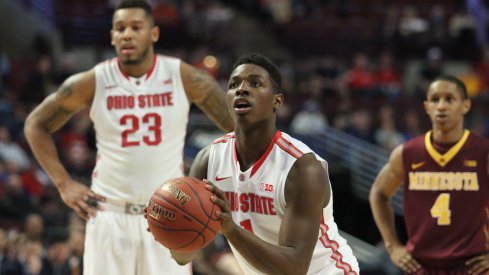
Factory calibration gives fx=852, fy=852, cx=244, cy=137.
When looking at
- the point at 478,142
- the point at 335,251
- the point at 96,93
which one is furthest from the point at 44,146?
the point at 478,142

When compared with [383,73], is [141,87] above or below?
above

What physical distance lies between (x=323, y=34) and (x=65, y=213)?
10869 mm

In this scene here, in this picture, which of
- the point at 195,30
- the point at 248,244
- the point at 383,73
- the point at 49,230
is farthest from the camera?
the point at 195,30

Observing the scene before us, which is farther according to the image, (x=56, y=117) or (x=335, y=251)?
(x=56, y=117)

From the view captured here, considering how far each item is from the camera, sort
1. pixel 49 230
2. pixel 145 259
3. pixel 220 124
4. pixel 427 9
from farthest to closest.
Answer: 1. pixel 427 9
2. pixel 49 230
3. pixel 220 124
4. pixel 145 259

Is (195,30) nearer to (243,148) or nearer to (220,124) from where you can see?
(220,124)

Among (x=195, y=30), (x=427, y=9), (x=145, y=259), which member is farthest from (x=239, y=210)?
(x=427, y=9)

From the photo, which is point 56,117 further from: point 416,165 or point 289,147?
point 416,165

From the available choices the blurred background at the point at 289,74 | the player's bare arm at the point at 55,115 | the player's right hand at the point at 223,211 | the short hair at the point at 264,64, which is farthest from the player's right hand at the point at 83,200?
the blurred background at the point at 289,74

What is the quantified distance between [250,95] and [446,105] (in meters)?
2.69

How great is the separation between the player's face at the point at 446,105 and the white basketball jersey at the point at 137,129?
1.94m

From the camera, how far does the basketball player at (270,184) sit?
4270mm

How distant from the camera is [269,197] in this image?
4.57m

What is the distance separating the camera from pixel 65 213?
11.8 metres
